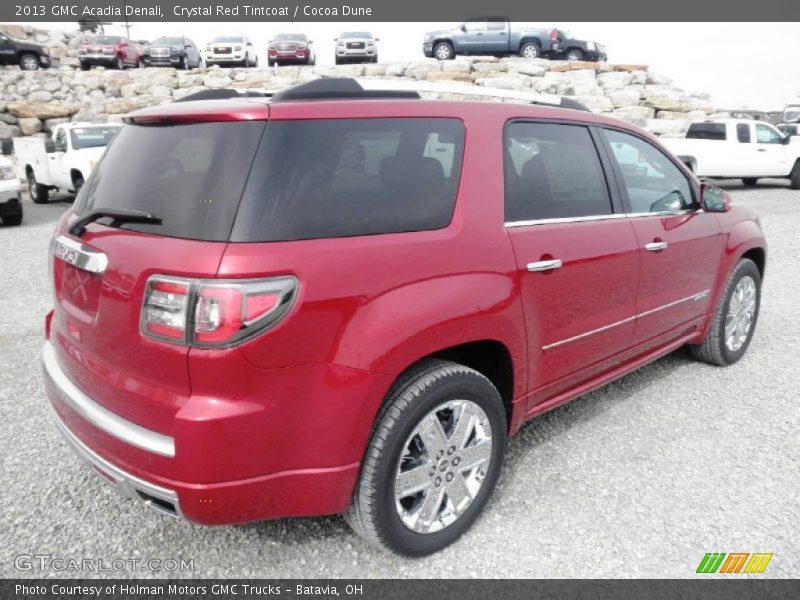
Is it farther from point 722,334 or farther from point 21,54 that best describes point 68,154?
point 21,54

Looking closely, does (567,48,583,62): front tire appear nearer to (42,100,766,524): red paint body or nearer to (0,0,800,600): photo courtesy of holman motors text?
(0,0,800,600): photo courtesy of holman motors text

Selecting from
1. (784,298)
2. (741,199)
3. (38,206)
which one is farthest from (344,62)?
(784,298)

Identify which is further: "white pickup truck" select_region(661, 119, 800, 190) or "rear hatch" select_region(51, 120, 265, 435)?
"white pickup truck" select_region(661, 119, 800, 190)

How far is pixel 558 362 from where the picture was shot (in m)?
2.91

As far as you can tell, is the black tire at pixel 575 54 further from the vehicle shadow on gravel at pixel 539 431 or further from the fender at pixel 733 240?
the vehicle shadow on gravel at pixel 539 431

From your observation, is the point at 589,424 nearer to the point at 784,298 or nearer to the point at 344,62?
the point at 784,298

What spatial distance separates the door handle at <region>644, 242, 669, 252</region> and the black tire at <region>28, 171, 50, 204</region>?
14.9 metres

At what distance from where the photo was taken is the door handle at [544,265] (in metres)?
2.62

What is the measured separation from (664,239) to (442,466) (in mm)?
1932

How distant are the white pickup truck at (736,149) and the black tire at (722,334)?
1292cm

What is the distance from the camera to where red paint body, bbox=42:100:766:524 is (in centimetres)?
189

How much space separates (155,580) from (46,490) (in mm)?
934

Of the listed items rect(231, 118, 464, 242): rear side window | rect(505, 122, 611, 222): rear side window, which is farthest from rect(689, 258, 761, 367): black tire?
rect(231, 118, 464, 242): rear side window

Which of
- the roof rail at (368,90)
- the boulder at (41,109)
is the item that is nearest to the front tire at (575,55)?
the boulder at (41,109)
